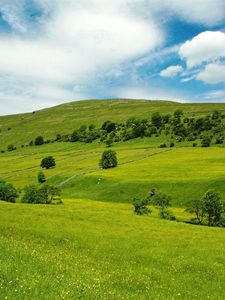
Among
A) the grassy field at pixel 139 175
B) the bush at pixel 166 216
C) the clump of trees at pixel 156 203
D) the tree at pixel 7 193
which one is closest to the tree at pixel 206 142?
the grassy field at pixel 139 175

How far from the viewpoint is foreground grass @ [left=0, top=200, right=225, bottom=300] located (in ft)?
56.2

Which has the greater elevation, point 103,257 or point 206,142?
point 103,257

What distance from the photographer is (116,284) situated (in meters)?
21.4

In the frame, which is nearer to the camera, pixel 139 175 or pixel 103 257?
pixel 103 257

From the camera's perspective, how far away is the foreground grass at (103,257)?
17.1 m

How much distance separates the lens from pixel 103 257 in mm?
30375

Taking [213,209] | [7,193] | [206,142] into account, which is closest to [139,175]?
[7,193]

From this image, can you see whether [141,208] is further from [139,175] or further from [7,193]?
[139,175]

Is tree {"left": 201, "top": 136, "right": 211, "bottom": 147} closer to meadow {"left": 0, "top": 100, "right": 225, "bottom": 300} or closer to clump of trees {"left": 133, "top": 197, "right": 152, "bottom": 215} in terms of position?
meadow {"left": 0, "top": 100, "right": 225, "bottom": 300}

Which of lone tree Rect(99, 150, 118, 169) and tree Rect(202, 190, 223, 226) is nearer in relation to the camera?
tree Rect(202, 190, 223, 226)

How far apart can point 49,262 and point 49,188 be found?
9034 cm

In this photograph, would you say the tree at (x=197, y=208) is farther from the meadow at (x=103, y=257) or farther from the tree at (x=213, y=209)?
the meadow at (x=103, y=257)

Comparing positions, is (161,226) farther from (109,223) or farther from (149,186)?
(149,186)

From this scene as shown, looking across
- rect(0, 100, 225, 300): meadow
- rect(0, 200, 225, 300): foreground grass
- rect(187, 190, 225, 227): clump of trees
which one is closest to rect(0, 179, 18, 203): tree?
rect(0, 100, 225, 300): meadow
